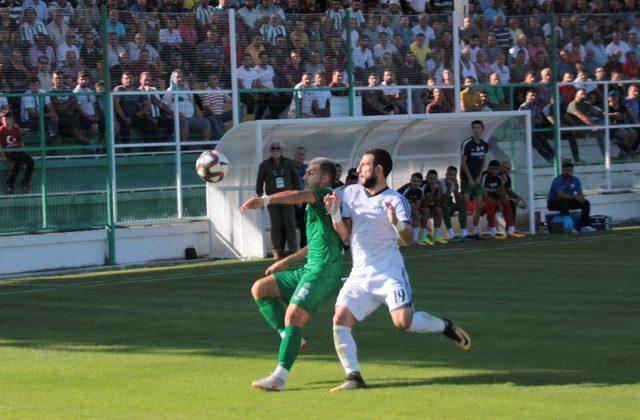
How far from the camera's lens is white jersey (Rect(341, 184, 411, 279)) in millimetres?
9922

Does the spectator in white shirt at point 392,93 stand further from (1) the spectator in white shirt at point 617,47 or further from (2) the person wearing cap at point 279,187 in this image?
(1) the spectator in white shirt at point 617,47

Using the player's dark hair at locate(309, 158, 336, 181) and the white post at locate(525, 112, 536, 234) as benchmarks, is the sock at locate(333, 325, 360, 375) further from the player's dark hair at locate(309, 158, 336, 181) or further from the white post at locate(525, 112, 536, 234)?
the white post at locate(525, 112, 536, 234)

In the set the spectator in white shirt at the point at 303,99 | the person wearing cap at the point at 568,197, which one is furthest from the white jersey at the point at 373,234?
the person wearing cap at the point at 568,197

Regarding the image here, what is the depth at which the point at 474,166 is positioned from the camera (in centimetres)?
2514

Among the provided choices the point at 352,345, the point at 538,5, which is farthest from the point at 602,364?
the point at 538,5

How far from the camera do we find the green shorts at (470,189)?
82.6ft

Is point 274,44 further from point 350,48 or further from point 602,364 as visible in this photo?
point 602,364

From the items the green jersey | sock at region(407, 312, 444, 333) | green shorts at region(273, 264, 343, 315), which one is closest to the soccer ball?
green shorts at region(273, 264, 343, 315)

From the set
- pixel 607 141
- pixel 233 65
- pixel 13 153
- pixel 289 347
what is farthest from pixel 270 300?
pixel 607 141

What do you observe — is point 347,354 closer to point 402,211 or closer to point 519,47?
point 402,211

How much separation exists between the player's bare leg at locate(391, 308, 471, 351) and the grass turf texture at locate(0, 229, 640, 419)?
0.28m

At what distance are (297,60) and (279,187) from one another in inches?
162

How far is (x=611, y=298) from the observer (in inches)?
595

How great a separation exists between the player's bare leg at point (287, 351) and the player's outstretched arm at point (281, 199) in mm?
845
